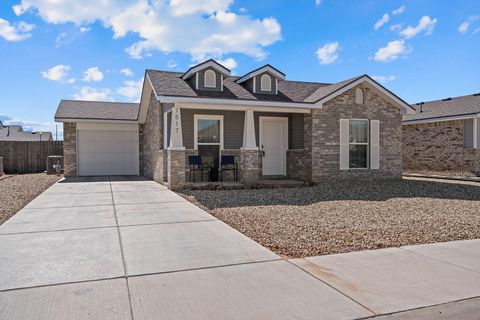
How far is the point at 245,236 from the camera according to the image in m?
6.14

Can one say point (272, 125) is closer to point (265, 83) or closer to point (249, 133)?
point (265, 83)

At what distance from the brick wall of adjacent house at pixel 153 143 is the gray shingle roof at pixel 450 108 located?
1379cm

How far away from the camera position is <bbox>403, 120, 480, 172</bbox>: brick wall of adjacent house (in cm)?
1791

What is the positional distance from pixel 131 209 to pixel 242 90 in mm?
7621

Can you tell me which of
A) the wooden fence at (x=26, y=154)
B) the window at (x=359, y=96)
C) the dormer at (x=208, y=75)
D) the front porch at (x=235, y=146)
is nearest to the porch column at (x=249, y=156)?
the front porch at (x=235, y=146)

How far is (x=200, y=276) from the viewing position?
4254mm

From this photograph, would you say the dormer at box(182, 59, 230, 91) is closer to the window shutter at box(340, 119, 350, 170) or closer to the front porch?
the front porch

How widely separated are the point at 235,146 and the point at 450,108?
A: 12570 millimetres

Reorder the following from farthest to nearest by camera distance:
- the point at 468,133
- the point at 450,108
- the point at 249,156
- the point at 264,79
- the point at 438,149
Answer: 1. the point at 450,108
2. the point at 438,149
3. the point at 468,133
4. the point at 264,79
5. the point at 249,156

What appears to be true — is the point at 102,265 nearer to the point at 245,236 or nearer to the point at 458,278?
the point at 245,236

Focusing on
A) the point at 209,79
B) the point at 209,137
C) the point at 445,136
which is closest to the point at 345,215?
the point at 209,137

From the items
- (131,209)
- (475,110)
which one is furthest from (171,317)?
(475,110)

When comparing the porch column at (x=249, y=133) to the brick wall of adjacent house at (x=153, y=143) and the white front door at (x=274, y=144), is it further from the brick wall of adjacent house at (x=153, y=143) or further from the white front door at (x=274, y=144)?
the brick wall of adjacent house at (x=153, y=143)

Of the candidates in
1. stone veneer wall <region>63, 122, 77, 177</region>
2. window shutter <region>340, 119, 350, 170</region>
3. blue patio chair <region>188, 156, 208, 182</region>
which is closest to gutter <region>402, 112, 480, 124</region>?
window shutter <region>340, 119, 350, 170</region>
